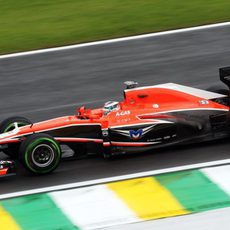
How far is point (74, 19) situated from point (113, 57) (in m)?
3.15

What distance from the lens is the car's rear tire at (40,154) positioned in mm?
9344

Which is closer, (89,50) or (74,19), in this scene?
(89,50)

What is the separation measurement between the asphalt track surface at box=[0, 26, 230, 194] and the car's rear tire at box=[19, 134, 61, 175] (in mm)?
272

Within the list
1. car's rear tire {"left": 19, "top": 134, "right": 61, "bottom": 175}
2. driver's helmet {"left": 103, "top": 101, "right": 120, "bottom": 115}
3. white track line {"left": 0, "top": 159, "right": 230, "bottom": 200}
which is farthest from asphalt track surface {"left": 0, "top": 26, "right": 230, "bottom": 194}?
driver's helmet {"left": 103, "top": 101, "right": 120, "bottom": 115}

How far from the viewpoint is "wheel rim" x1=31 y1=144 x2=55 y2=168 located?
370 inches

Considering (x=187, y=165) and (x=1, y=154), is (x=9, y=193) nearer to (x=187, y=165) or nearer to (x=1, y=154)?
(x=1, y=154)

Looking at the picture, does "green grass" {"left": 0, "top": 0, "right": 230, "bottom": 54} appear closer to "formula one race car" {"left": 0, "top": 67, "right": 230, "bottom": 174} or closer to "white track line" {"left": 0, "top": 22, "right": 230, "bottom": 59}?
"white track line" {"left": 0, "top": 22, "right": 230, "bottom": 59}

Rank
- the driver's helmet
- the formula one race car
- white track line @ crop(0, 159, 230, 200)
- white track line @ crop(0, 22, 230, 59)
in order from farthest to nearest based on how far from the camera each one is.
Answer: white track line @ crop(0, 22, 230, 59)
the driver's helmet
the formula one race car
white track line @ crop(0, 159, 230, 200)

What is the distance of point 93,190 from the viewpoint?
29.7 ft

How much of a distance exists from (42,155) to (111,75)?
14.7 ft

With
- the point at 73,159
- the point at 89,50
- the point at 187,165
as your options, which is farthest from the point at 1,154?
the point at 89,50

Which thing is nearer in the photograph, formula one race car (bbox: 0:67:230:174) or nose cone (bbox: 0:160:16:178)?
nose cone (bbox: 0:160:16:178)

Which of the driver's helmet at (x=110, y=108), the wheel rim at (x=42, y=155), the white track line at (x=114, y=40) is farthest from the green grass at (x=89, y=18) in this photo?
the wheel rim at (x=42, y=155)

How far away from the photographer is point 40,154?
9.45 metres
